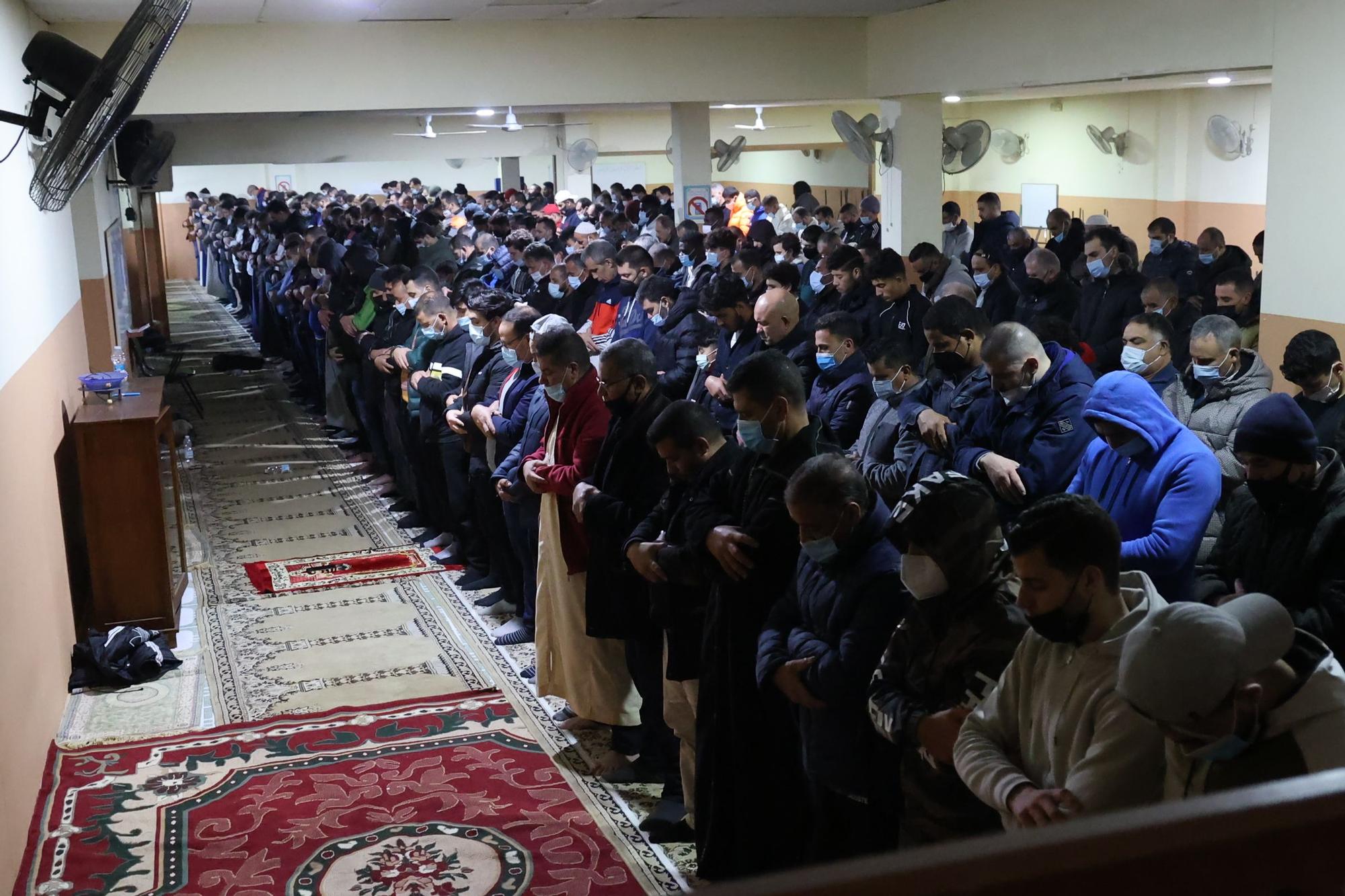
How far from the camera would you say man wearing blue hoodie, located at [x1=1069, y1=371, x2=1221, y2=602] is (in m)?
→ 3.81

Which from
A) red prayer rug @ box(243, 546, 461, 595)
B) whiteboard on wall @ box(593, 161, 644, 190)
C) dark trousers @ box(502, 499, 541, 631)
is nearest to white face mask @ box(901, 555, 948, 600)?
dark trousers @ box(502, 499, 541, 631)

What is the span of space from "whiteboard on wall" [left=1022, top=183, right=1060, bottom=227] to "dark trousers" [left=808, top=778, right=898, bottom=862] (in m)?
16.7

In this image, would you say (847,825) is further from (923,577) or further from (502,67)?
(502,67)

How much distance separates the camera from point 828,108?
21.6 metres

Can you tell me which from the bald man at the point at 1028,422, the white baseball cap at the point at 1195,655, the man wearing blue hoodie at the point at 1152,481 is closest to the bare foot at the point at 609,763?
the bald man at the point at 1028,422

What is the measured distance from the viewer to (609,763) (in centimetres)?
536

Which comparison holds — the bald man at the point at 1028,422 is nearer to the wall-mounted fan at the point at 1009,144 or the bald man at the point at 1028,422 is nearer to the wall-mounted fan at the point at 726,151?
the wall-mounted fan at the point at 726,151

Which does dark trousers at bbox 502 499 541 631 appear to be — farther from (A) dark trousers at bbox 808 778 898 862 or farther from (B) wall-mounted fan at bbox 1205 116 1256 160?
(B) wall-mounted fan at bbox 1205 116 1256 160

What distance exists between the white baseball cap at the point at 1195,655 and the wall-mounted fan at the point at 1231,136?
14846 millimetres

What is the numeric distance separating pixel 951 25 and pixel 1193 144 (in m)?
7.95

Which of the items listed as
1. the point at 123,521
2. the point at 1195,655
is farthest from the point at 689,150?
the point at 1195,655

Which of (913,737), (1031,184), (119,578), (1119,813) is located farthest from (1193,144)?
(1119,813)

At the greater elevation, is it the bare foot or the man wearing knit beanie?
the man wearing knit beanie

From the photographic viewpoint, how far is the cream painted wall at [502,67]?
31.9ft
